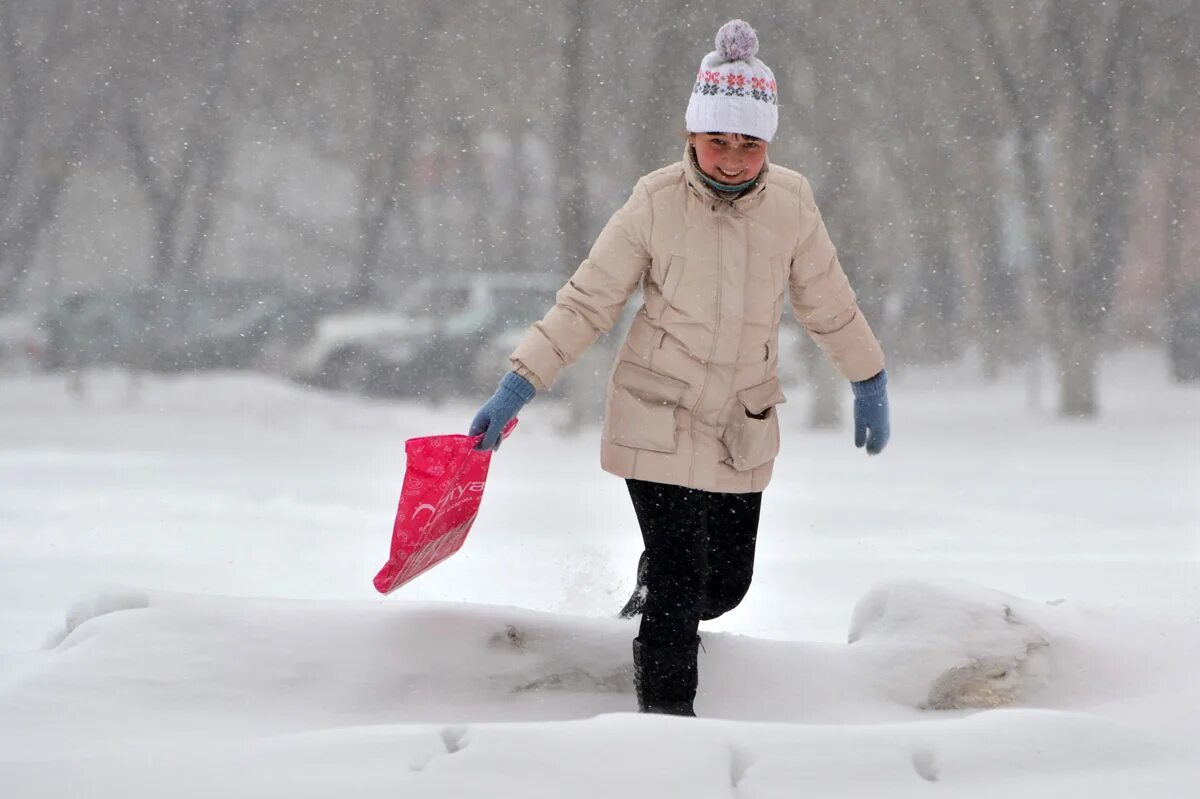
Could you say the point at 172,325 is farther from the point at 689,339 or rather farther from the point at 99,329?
the point at 689,339

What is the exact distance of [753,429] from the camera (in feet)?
9.41

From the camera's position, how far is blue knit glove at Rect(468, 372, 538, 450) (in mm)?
2797

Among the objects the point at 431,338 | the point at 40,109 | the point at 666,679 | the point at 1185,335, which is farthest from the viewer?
the point at 1185,335

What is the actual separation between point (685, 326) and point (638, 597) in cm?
72

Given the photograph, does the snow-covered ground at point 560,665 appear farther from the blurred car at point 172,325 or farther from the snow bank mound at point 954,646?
the blurred car at point 172,325

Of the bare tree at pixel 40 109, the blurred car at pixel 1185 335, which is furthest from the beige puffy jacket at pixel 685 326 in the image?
the blurred car at pixel 1185 335

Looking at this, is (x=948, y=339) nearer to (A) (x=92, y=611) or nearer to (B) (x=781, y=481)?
(B) (x=781, y=481)

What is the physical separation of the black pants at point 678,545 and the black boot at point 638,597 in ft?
0.60

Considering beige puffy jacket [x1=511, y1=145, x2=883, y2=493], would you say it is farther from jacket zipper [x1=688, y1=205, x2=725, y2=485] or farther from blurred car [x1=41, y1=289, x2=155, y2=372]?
blurred car [x1=41, y1=289, x2=155, y2=372]

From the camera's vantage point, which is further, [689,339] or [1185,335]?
[1185,335]

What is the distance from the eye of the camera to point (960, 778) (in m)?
2.12

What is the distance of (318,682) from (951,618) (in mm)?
1403

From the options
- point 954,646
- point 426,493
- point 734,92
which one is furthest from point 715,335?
point 954,646

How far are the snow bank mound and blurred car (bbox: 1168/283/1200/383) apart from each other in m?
9.98
